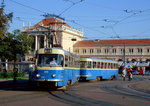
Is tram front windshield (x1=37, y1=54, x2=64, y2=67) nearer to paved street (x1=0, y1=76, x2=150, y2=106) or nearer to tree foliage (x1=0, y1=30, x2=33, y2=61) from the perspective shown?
paved street (x1=0, y1=76, x2=150, y2=106)

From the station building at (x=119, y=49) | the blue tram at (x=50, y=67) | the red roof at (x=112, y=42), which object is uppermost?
the red roof at (x=112, y=42)


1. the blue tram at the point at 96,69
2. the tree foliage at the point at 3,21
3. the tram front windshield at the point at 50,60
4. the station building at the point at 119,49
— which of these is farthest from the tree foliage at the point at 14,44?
the station building at the point at 119,49

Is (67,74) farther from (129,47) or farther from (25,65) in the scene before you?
(129,47)

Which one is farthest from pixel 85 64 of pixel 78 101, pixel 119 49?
pixel 119 49

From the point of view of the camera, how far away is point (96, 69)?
35.6 meters

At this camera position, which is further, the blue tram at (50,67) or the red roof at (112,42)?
the red roof at (112,42)

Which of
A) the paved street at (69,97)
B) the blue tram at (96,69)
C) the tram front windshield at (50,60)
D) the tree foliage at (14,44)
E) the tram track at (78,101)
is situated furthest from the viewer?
the blue tram at (96,69)

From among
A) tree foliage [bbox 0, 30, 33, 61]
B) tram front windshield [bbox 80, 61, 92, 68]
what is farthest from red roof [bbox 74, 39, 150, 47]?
tree foliage [bbox 0, 30, 33, 61]

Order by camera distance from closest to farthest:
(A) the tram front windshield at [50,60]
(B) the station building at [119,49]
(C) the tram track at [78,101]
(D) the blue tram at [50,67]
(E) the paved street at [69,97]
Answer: (C) the tram track at [78,101] → (E) the paved street at [69,97] → (D) the blue tram at [50,67] → (A) the tram front windshield at [50,60] → (B) the station building at [119,49]

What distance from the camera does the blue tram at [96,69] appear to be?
1305 inches

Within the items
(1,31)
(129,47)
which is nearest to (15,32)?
(1,31)

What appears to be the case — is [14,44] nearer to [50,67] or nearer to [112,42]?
[50,67]

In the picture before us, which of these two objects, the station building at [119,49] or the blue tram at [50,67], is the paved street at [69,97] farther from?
the station building at [119,49]

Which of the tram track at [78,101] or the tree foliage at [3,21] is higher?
the tree foliage at [3,21]
